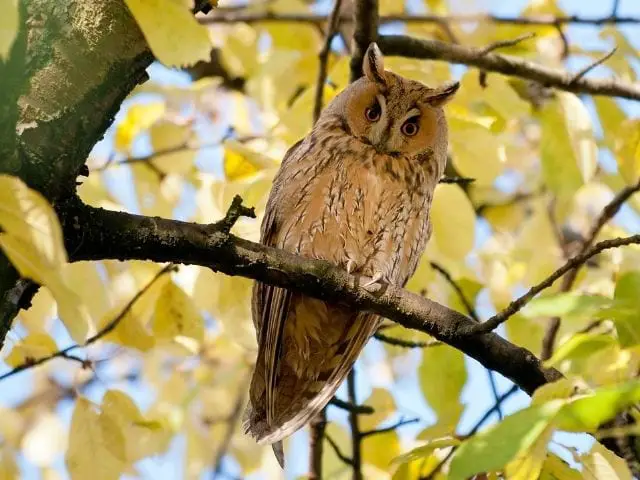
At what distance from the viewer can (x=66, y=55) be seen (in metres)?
1.51

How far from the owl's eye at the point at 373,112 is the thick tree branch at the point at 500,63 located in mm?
187

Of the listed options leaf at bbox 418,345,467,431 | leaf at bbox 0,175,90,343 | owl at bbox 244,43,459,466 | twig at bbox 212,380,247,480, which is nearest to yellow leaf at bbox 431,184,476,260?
owl at bbox 244,43,459,466

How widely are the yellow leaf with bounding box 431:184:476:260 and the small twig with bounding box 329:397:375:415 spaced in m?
0.54

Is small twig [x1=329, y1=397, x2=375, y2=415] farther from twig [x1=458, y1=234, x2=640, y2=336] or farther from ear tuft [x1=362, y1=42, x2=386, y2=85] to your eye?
ear tuft [x1=362, y1=42, x2=386, y2=85]

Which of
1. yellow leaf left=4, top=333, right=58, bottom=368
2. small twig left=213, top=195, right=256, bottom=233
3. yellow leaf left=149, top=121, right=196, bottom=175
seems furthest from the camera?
yellow leaf left=149, top=121, right=196, bottom=175

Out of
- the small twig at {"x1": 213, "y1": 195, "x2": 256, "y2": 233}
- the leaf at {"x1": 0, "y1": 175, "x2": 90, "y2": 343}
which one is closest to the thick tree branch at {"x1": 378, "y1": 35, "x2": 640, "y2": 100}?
the small twig at {"x1": 213, "y1": 195, "x2": 256, "y2": 233}

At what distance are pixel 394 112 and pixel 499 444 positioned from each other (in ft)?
6.97

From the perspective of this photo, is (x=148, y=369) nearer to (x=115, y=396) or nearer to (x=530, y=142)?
(x=115, y=396)

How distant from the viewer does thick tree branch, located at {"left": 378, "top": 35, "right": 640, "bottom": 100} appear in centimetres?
294

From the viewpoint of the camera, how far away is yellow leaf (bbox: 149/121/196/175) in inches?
132

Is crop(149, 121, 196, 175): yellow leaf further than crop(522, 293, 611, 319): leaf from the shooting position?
Yes

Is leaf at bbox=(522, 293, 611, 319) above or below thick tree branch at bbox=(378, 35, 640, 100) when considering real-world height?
below

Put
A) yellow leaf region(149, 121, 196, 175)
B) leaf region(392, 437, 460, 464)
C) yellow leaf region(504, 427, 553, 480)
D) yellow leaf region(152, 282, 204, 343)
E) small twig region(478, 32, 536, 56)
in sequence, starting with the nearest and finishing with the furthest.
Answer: yellow leaf region(504, 427, 553, 480) → leaf region(392, 437, 460, 464) → yellow leaf region(152, 282, 204, 343) → small twig region(478, 32, 536, 56) → yellow leaf region(149, 121, 196, 175)

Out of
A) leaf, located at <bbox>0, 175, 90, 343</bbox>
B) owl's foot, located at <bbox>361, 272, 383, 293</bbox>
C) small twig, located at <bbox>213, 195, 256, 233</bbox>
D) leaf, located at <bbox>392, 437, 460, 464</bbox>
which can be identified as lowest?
leaf, located at <bbox>0, 175, 90, 343</bbox>
